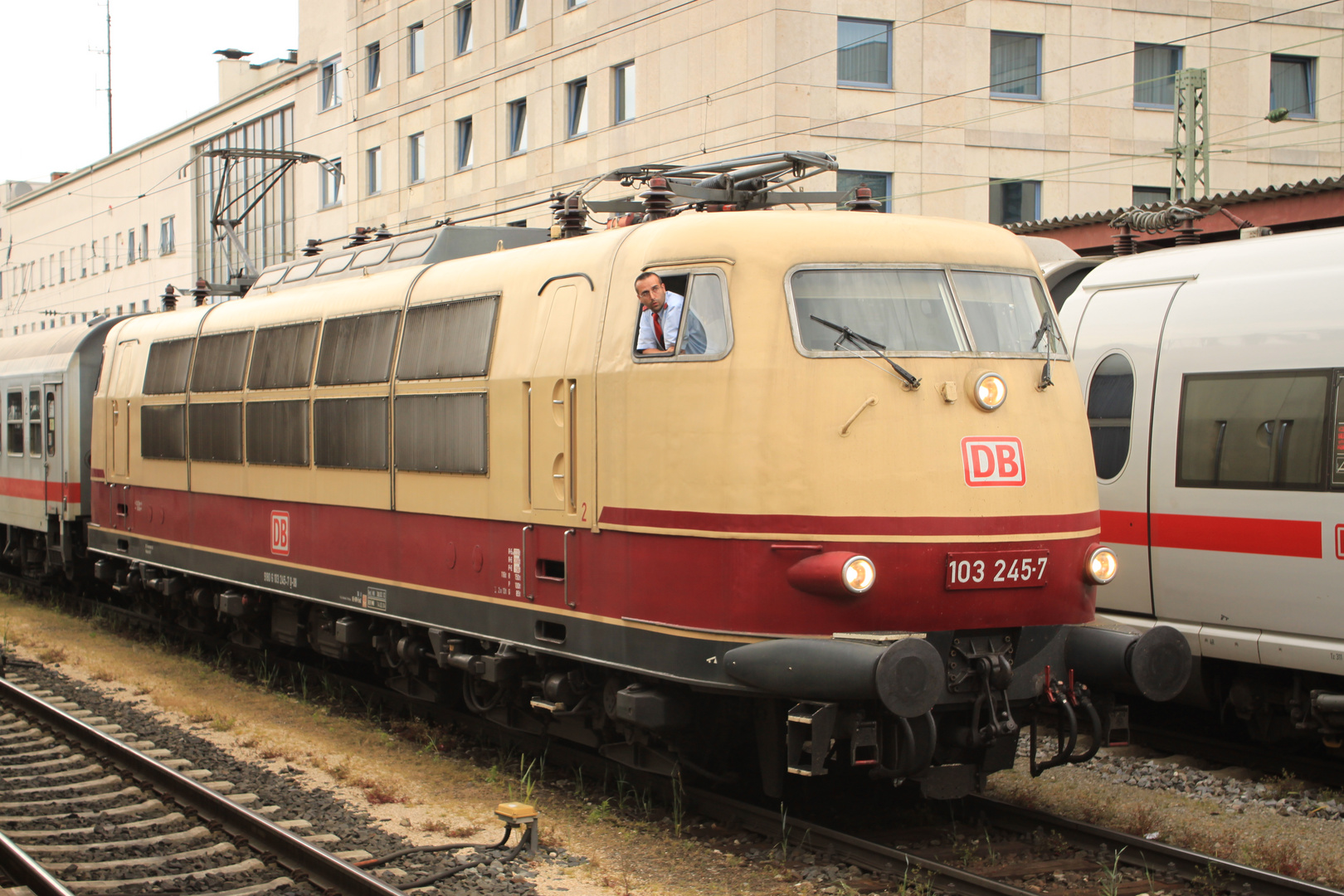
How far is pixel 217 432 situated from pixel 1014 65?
2282cm

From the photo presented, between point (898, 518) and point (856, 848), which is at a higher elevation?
point (898, 518)

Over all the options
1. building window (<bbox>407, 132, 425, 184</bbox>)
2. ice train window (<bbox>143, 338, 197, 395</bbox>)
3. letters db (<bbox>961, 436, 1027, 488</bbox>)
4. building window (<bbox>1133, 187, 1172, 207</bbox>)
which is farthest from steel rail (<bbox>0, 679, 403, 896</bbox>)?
building window (<bbox>407, 132, 425, 184</bbox>)

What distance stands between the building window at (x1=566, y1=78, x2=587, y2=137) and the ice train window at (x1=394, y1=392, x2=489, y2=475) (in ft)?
81.0

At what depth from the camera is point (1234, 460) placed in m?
9.18

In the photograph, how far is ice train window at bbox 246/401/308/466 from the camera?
1127 cm

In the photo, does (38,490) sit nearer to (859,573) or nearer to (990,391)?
(859,573)

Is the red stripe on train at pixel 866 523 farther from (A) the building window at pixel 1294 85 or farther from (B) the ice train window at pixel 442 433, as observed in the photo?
(A) the building window at pixel 1294 85

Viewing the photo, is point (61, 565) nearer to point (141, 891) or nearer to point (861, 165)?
point (141, 891)

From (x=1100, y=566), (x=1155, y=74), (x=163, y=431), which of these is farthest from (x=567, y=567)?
(x=1155, y=74)

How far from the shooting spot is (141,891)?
22.8ft

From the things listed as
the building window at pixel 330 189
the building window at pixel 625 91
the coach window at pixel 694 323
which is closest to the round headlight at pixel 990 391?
the coach window at pixel 694 323

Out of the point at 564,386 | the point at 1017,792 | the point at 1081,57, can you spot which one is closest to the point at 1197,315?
the point at 1017,792

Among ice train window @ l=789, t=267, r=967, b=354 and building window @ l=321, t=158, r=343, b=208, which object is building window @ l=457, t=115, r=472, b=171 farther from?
ice train window @ l=789, t=267, r=967, b=354

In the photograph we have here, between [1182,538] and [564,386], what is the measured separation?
14.3 feet
